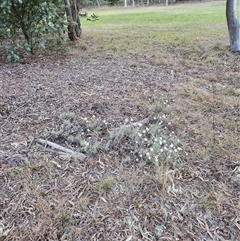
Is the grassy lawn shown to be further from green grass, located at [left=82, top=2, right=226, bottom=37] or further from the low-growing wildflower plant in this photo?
green grass, located at [left=82, top=2, right=226, bottom=37]

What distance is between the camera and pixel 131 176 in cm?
176

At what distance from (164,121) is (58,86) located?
5.11 feet

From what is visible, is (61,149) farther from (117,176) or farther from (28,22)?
(28,22)

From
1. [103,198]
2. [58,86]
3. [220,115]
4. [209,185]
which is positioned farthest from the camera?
[58,86]

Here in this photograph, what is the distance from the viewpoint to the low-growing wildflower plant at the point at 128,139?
1936 mm

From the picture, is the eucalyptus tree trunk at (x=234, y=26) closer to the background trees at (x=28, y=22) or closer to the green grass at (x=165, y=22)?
the green grass at (x=165, y=22)

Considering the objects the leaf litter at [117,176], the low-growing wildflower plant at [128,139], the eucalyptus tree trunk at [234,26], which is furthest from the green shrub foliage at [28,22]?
the eucalyptus tree trunk at [234,26]

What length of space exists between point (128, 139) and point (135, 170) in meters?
0.36

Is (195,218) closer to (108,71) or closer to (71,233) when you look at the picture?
(71,233)

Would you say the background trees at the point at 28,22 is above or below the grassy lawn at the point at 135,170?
above

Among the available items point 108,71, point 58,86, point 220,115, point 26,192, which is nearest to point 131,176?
point 26,192

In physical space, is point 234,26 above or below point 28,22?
below

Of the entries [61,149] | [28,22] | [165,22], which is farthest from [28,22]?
[165,22]

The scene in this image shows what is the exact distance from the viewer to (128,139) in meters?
2.12
